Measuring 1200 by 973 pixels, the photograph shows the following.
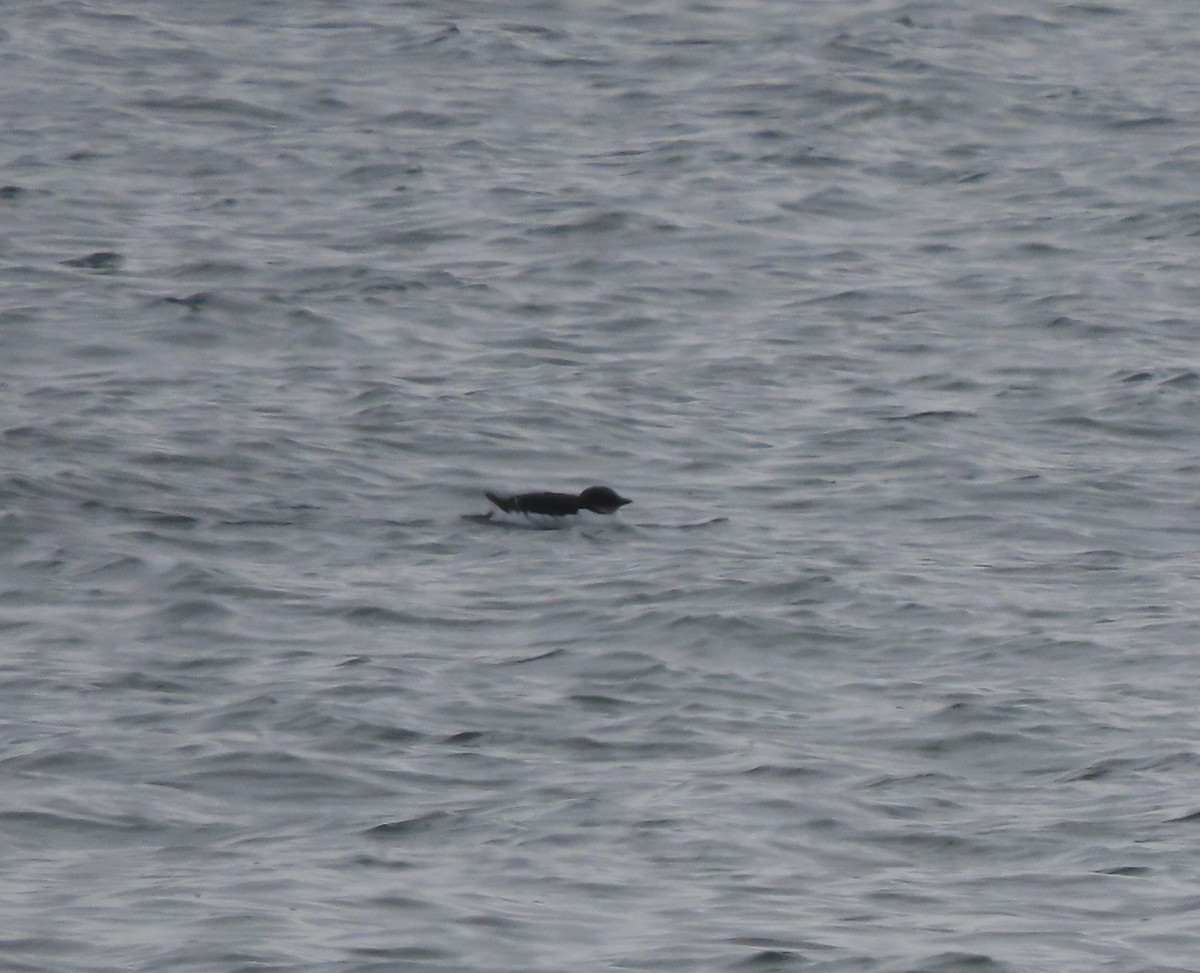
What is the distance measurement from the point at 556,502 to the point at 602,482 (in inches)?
52.0

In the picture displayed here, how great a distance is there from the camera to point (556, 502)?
15.2 m

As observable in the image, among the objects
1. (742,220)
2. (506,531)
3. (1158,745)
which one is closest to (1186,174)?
(742,220)

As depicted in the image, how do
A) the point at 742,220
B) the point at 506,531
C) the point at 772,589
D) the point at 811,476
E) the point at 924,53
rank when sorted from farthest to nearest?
the point at 924,53, the point at 742,220, the point at 811,476, the point at 506,531, the point at 772,589

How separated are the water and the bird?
0.16 meters

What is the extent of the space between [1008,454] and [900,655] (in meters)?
4.16

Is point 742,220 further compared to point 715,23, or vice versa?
point 715,23

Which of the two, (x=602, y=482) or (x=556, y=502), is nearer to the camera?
(x=556, y=502)

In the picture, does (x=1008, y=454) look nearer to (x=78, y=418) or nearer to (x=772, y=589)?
(x=772, y=589)

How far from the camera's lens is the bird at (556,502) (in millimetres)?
15164

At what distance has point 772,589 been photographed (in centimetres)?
1401

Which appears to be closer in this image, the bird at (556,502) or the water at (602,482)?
the water at (602,482)

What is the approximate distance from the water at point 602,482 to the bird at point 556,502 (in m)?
0.16

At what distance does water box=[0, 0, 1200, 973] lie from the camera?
991cm

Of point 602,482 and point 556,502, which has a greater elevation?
point 556,502
